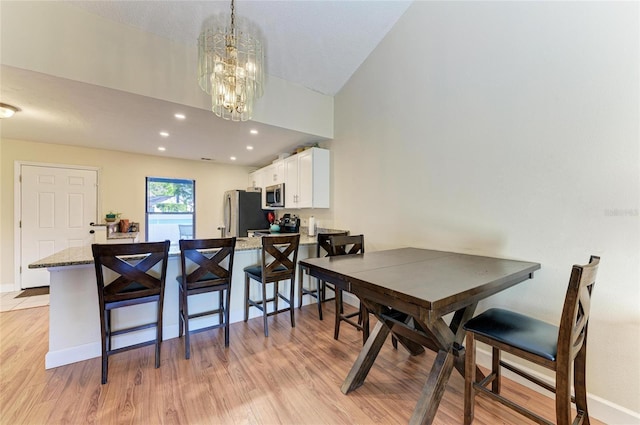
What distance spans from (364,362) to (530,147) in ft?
6.61

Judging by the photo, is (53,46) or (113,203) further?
(113,203)

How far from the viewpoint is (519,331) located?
142 cm

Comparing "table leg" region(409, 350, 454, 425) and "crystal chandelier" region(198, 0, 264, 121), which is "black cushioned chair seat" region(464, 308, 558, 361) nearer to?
"table leg" region(409, 350, 454, 425)

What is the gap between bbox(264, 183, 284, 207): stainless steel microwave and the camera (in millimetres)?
4473

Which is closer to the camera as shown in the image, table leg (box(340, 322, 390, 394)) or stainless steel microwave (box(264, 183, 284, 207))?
table leg (box(340, 322, 390, 394))

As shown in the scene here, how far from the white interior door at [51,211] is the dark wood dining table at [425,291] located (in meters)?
4.70

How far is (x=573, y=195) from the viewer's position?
66.6 inches

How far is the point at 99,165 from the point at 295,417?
5.18m

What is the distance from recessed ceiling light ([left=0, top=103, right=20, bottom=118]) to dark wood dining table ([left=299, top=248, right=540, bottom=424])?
3631 millimetres

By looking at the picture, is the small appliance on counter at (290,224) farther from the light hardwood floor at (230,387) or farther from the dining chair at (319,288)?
the light hardwood floor at (230,387)

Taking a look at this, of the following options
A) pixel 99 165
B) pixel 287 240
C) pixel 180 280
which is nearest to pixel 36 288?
pixel 99 165

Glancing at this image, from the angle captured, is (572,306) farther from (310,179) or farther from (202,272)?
(310,179)

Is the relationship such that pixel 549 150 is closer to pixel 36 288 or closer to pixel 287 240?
pixel 287 240

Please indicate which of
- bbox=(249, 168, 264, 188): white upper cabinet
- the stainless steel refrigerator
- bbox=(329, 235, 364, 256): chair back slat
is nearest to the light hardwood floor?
bbox=(329, 235, 364, 256): chair back slat
